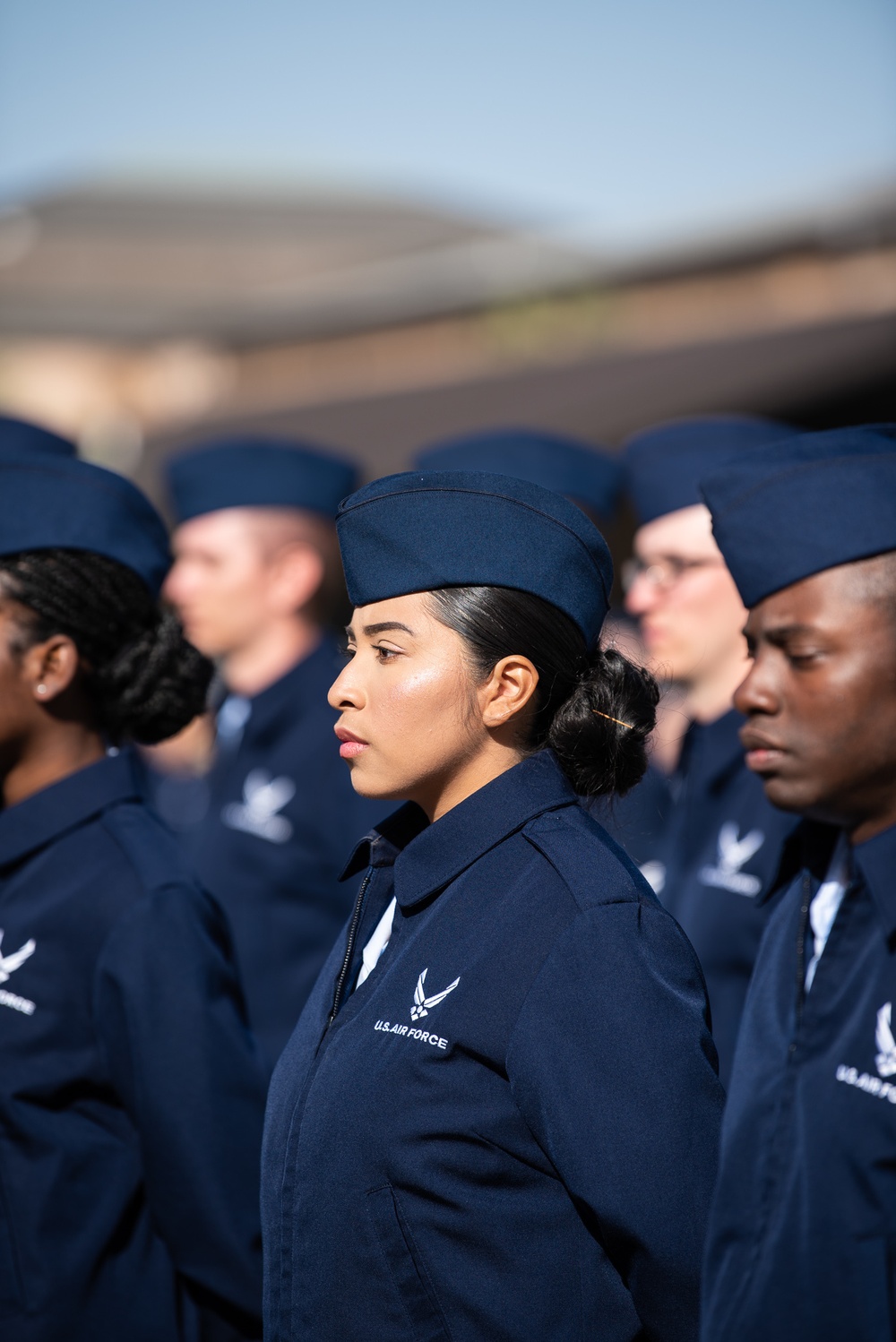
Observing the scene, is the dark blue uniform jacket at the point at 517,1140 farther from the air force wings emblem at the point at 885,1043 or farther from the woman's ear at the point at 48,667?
the woman's ear at the point at 48,667

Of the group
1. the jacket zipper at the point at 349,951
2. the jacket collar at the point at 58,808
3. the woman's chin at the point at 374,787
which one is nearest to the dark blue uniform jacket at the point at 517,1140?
the jacket zipper at the point at 349,951

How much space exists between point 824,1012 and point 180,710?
4.82 ft

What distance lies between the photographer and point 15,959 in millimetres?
2461

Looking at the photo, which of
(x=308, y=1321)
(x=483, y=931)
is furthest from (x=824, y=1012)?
(x=308, y=1321)

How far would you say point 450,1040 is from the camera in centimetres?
187

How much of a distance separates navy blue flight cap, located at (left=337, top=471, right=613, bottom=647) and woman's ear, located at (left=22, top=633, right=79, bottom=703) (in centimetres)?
82

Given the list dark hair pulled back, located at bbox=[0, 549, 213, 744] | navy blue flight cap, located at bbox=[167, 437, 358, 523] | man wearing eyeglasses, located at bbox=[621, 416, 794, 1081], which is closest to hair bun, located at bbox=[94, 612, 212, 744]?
dark hair pulled back, located at bbox=[0, 549, 213, 744]

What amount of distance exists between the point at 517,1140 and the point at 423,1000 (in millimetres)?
212

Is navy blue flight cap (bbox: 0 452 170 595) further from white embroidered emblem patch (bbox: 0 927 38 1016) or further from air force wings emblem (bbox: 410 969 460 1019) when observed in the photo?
air force wings emblem (bbox: 410 969 460 1019)

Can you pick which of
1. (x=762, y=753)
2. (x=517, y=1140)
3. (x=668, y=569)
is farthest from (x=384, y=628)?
(x=668, y=569)

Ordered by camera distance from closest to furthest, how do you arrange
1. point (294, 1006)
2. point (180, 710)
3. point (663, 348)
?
point (180, 710) < point (294, 1006) < point (663, 348)

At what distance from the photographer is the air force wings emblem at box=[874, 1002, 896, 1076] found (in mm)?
1768

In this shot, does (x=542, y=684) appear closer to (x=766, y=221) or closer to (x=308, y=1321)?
(x=308, y=1321)

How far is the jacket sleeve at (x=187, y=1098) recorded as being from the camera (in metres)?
2.35
